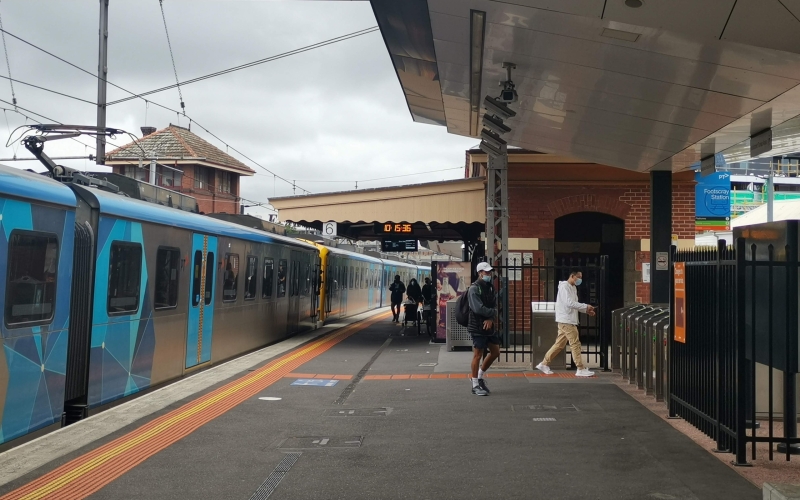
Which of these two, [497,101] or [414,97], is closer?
[497,101]

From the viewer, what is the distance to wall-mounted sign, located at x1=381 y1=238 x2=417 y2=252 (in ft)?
92.7

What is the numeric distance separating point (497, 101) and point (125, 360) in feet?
18.2

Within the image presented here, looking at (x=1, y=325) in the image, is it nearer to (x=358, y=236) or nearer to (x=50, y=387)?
(x=50, y=387)

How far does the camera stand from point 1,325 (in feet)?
21.2

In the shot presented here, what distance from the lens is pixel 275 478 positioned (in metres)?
6.17

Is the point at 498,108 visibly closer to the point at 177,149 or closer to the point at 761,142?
the point at 761,142

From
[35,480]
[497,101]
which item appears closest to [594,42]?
[497,101]

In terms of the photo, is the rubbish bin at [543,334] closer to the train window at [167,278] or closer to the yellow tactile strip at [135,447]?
the yellow tactile strip at [135,447]

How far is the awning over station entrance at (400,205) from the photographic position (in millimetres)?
19234

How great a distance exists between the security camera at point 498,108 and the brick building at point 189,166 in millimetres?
34263

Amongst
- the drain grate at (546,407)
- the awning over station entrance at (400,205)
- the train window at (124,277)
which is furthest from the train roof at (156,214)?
the awning over station entrance at (400,205)

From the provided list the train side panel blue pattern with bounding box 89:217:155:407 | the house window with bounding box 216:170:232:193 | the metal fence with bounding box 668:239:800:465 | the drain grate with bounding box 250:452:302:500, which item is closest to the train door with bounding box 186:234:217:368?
the train side panel blue pattern with bounding box 89:217:155:407

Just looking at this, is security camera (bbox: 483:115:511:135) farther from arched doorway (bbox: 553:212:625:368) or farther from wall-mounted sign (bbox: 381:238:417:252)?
wall-mounted sign (bbox: 381:238:417:252)

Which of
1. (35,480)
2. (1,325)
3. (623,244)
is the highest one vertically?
(623,244)
